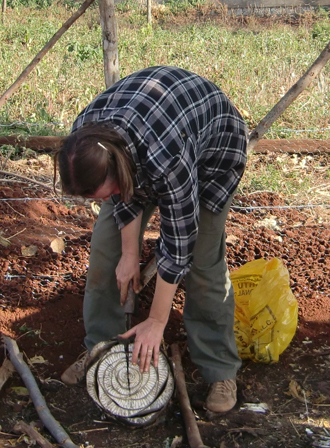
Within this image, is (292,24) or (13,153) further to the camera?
(292,24)

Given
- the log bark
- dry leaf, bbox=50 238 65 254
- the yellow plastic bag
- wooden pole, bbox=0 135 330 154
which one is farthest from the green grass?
the yellow plastic bag

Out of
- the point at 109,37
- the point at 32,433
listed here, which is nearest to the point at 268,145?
the point at 109,37

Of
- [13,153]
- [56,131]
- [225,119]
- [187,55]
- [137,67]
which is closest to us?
[225,119]

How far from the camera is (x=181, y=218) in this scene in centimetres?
189

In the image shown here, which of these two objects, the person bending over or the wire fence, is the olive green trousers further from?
the wire fence

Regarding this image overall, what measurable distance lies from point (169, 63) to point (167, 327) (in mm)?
5370

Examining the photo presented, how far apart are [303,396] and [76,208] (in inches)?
90.1

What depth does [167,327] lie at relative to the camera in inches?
127

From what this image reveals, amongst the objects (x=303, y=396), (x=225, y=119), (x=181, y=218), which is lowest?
(x=303, y=396)

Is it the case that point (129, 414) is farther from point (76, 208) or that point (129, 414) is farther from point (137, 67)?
point (137, 67)

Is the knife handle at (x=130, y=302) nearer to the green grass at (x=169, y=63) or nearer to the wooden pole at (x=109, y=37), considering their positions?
the wooden pole at (x=109, y=37)

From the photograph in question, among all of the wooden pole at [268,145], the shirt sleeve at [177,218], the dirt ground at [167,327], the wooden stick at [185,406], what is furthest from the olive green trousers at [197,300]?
the wooden pole at [268,145]

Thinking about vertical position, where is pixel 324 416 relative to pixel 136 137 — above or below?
below

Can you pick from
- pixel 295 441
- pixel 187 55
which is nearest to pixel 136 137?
pixel 295 441
